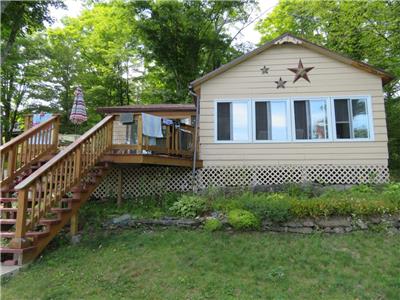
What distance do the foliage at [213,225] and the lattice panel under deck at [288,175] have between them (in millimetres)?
2897

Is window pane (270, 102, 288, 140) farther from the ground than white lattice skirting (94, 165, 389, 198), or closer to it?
farther from the ground

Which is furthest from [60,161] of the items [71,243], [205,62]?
[205,62]

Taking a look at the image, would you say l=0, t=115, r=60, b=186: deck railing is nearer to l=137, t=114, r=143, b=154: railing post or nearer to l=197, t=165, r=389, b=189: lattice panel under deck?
l=137, t=114, r=143, b=154: railing post

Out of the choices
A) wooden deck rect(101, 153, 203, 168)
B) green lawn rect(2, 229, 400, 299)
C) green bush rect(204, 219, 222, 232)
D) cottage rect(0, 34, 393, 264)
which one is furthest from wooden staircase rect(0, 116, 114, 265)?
green bush rect(204, 219, 222, 232)

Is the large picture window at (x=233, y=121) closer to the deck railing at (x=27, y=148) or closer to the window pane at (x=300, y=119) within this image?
the window pane at (x=300, y=119)

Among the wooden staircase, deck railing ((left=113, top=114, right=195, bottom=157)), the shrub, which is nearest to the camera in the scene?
the wooden staircase

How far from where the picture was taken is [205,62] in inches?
905

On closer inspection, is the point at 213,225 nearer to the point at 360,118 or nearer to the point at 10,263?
the point at 10,263

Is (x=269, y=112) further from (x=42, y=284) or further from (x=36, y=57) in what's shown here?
(x=36, y=57)

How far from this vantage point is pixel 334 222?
21.8ft

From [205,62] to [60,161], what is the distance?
18407 mm

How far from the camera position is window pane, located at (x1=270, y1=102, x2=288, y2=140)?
384 inches

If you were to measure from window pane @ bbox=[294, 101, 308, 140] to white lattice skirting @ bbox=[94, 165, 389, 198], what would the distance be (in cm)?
101

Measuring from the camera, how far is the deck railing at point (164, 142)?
7641 mm
